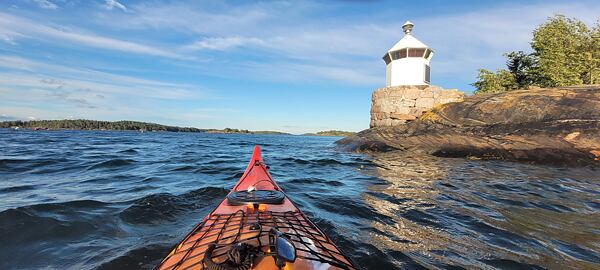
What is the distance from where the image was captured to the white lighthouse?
27109 mm

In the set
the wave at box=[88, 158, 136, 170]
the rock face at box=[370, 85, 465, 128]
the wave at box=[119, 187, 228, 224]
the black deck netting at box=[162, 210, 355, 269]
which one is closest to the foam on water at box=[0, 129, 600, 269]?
the wave at box=[119, 187, 228, 224]

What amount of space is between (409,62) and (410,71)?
2.81ft

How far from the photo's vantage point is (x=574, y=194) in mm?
7422

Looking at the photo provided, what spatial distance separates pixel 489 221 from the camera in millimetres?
5312

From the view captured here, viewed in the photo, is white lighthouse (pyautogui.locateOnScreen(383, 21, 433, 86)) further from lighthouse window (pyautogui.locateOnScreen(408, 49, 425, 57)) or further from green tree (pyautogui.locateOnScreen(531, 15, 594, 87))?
green tree (pyautogui.locateOnScreen(531, 15, 594, 87))

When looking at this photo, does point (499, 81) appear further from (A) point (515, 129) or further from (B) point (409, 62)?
(A) point (515, 129)

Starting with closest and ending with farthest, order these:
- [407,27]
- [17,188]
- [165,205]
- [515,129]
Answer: [165,205] → [17,188] → [515,129] → [407,27]

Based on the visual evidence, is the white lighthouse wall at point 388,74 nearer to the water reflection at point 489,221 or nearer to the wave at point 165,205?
the water reflection at point 489,221

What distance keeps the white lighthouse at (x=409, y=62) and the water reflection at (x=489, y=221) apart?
18.8 metres

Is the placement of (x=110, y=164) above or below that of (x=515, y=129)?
below

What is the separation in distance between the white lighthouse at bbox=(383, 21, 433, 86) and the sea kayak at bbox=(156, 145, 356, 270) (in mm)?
25724

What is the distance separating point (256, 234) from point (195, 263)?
677 mm

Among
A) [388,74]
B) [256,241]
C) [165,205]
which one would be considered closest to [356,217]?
[256,241]

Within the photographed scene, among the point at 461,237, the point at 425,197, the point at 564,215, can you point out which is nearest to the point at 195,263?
the point at 461,237
